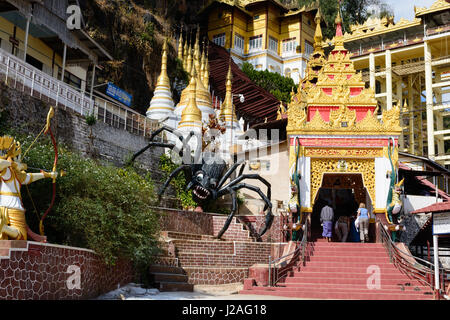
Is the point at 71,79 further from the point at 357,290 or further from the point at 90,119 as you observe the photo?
the point at 357,290

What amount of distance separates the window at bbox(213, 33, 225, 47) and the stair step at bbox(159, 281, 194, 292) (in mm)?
44694

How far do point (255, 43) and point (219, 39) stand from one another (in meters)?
3.79

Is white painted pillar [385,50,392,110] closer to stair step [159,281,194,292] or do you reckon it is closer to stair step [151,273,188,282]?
stair step [151,273,188,282]

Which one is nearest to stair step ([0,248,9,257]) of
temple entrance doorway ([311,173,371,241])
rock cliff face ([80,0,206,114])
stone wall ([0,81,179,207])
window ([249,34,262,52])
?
stone wall ([0,81,179,207])

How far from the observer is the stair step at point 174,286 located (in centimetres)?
1284

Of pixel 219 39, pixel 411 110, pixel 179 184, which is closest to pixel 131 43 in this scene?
pixel 179 184

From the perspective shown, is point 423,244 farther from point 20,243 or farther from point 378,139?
point 20,243

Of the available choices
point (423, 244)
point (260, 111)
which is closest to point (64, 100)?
point (423, 244)

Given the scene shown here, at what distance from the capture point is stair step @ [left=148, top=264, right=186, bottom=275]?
44.1 feet

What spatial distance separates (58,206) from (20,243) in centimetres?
268

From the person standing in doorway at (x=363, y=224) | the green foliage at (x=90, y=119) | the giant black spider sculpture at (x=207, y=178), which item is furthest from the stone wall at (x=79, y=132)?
the person standing in doorway at (x=363, y=224)

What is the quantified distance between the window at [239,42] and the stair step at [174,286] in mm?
44221

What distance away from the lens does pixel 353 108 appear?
18172mm

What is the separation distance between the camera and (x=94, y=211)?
11.4m
